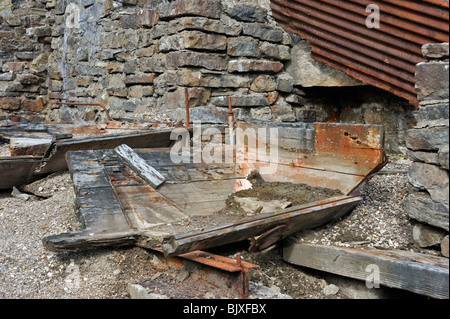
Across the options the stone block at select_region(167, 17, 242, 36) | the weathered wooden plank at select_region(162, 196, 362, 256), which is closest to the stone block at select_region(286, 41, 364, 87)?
the stone block at select_region(167, 17, 242, 36)

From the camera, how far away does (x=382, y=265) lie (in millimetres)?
2518

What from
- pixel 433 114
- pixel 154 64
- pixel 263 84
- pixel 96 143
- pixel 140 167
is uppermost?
pixel 154 64

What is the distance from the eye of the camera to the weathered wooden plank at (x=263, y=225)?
250cm

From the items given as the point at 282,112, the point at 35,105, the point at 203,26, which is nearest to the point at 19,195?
the point at 203,26

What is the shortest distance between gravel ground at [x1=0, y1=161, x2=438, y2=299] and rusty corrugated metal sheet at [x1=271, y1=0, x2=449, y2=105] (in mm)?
1406

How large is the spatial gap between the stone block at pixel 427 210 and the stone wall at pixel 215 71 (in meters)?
2.71

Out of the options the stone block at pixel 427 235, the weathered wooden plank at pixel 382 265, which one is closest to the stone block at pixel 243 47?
the weathered wooden plank at pixel 382 265

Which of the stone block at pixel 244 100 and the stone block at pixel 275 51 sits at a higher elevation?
the stone block at pixel 275 51

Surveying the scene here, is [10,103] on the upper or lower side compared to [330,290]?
upper

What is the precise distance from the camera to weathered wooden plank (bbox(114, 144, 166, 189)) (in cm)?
374

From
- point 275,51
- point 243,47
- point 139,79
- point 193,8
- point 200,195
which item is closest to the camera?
point 200,195

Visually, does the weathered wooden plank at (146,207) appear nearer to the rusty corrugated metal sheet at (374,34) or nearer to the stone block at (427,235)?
the stone block at (427,235)

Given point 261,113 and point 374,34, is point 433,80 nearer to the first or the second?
point 374,34

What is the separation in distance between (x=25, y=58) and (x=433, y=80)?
8728 millimetres
